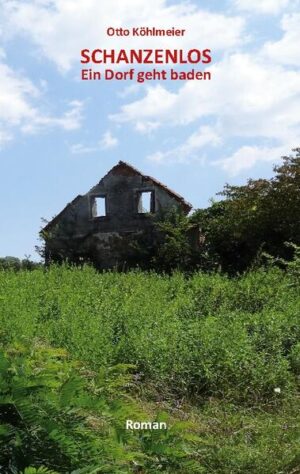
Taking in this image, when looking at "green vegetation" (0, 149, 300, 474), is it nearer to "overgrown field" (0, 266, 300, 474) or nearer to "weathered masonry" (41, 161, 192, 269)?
"overgrown field" (0, 266, 300, 474)

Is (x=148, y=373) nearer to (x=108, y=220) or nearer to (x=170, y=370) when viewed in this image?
(x=170, y=370)

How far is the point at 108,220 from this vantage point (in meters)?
26.4

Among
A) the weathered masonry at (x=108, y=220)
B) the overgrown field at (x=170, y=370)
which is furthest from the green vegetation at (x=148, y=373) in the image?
the weathered masonry at (x=108, y=220)

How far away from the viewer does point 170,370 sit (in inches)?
292

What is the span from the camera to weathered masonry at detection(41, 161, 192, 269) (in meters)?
25.6

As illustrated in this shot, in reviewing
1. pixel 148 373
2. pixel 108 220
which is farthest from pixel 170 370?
pixel 108 220

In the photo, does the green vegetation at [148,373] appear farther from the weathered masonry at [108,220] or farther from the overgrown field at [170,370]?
the weathered masonry at [108,220]

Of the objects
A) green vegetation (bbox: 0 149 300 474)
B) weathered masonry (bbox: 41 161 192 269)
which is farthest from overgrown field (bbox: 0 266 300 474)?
weathered masonry (bbox: 41 161 192 269)

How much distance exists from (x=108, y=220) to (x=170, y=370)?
62.9 feet

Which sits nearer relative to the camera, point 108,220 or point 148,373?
point 148,373

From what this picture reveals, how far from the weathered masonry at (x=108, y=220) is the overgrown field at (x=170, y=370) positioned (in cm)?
1267

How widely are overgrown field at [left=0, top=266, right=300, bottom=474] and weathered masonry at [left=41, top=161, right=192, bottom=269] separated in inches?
499

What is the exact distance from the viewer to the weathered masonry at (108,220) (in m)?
25.6

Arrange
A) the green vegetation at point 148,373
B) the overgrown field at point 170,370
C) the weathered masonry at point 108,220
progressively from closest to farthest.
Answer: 1. the green vegetation at point 148,373
2. the overgrown field at point 170,370
3. the weathered masonry at point 108,220
